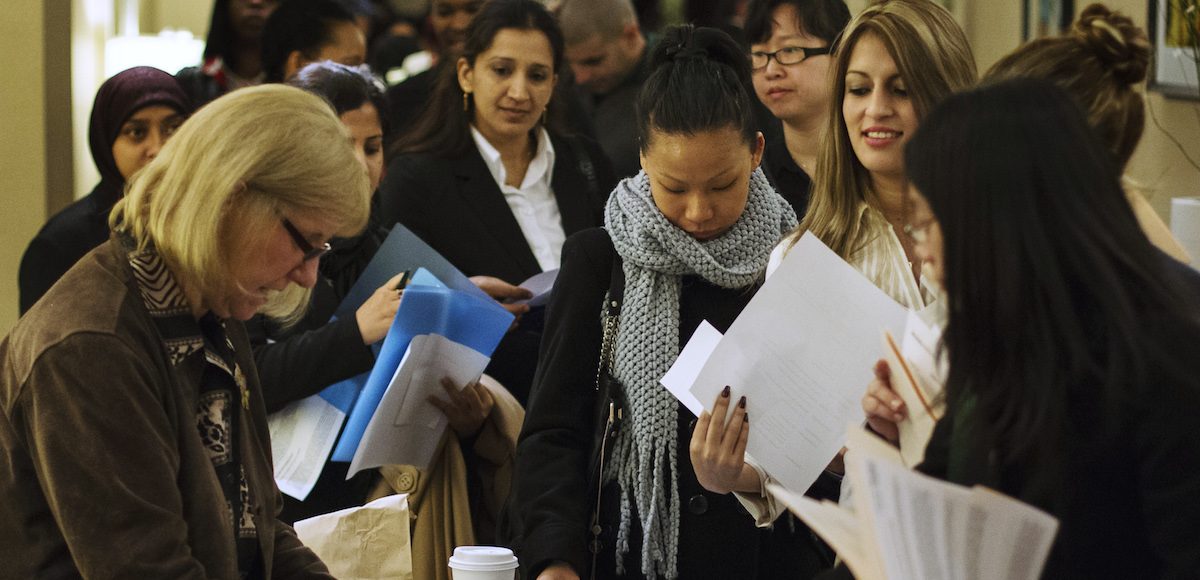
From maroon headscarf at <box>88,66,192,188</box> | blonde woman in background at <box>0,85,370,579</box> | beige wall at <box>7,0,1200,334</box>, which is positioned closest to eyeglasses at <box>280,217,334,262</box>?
blonde woman in background at <box>0,85,370,579</box>

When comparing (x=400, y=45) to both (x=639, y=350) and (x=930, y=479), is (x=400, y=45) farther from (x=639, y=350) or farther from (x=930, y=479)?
(x=930, y=479)

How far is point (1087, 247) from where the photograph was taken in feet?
5.15

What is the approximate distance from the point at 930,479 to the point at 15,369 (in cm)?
123

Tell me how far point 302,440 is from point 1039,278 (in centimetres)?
229

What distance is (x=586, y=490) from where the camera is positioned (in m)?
2.77

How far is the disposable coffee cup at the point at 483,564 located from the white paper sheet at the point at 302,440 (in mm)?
928

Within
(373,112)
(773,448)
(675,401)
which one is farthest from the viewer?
(373,112)

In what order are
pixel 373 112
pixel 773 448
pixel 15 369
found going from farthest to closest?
1. pixel 373 112
2. pixel 773 448
3. pixel 15 369

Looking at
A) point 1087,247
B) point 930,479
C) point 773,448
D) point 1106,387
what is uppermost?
point 1087,247

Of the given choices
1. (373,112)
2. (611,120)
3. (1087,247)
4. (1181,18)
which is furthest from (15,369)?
(611,120)

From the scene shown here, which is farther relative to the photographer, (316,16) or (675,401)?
(316,16)

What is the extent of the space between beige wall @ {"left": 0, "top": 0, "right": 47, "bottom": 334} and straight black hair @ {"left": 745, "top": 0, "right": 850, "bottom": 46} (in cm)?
286

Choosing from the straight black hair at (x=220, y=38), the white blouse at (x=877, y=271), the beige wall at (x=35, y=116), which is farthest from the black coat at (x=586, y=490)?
the straight black hair at (x=220, y=38)

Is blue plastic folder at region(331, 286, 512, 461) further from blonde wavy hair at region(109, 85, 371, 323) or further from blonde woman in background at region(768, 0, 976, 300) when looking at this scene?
blonde wavy hair at region(109, 85, 371, 323)
